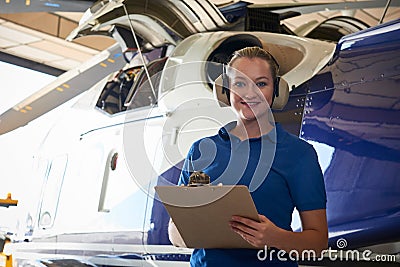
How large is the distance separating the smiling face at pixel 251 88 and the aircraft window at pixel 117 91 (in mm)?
1725

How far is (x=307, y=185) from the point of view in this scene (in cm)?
162

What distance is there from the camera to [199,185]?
157 centimetres

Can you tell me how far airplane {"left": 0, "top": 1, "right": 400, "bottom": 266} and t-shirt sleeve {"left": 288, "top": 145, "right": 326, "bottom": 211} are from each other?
354 mm

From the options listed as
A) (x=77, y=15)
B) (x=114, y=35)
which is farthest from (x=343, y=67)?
(x=77, y=15)

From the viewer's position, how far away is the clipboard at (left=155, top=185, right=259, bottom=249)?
1.51 m

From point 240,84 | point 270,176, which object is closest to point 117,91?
point 240,84

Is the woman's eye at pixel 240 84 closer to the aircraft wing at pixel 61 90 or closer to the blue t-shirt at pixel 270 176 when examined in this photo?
the blue t-shirt at pixel 270 176

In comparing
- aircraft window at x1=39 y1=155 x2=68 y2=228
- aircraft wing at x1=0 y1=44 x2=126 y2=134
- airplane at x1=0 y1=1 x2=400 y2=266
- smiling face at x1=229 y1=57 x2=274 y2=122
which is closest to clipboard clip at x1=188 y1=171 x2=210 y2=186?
smiling face at x1=229 y1=57 x2=274 y2=122

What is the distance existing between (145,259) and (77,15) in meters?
6.02

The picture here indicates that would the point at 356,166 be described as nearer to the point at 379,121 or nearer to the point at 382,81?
the point at 379,121

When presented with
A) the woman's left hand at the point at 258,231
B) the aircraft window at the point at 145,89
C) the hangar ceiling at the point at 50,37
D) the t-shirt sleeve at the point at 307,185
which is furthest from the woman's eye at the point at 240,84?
the hangar ceiling at the point at 50,37

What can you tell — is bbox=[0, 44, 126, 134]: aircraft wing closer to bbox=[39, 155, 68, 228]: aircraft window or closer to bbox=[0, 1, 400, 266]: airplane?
bbox=[0, 1, 400, 266]: airplane

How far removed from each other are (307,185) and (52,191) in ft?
8.46

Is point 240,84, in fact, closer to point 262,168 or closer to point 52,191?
point 262,168
